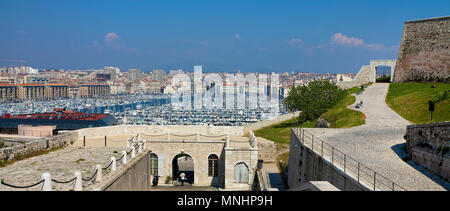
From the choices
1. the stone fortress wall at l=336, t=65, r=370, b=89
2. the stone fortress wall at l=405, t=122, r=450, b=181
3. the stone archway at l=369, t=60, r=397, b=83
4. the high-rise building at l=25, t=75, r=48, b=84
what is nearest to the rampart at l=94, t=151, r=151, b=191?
the stone fortress wall at l=405, t=122, r=450, b=181

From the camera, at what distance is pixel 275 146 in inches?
901

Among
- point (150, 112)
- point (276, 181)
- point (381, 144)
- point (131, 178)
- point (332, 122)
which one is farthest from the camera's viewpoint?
point (150, 112)

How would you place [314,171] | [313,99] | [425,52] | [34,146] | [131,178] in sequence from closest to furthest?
[314,171] < [131,178] < [34,146] < [313,99] < [425,52]

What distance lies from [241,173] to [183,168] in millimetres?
10116

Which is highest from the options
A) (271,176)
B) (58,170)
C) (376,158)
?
(376,158)

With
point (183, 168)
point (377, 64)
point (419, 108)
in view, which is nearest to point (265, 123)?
point (183, 168)

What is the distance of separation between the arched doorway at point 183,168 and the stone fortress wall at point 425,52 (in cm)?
2171

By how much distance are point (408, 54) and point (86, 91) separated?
17296 centimetres

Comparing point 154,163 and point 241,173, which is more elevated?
point 154,163

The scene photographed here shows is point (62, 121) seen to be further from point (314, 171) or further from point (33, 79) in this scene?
point (33, 79)

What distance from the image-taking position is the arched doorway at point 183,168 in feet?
77.4

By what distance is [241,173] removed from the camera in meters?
21.0

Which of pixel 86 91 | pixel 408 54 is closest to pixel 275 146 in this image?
pixel 408 54
